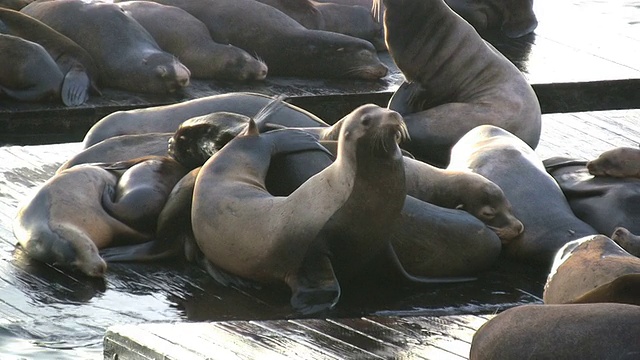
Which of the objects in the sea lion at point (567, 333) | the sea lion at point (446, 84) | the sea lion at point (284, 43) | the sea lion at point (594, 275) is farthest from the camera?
the sea lion at point (284, 43)

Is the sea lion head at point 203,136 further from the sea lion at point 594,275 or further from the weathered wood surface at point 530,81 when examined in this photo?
the weathered wood surface at point 530,81

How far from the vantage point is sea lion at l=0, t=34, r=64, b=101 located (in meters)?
9.87

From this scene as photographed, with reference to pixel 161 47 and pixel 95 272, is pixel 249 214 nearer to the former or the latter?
pixel 95 272

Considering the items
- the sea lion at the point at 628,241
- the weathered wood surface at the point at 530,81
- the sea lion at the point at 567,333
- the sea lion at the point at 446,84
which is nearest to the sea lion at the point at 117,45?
the weathered wood surface at the point at 530,81

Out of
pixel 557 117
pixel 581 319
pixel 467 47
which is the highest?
pixel 581 319

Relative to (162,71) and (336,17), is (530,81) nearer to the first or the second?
(336,17)

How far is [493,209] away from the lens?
22.2ft

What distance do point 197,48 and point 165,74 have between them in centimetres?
64

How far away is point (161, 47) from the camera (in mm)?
10758

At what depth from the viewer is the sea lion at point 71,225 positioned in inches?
250

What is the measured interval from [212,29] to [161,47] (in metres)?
0.48

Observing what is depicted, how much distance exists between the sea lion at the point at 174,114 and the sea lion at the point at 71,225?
3.39 feet

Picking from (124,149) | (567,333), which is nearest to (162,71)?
(124,149)

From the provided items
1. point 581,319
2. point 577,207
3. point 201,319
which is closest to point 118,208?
point 201,319
